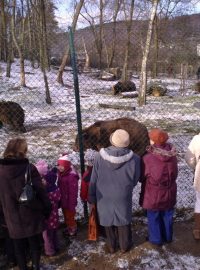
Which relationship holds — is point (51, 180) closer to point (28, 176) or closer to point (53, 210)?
point (53, 210)

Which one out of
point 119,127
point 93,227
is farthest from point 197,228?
point 119,127

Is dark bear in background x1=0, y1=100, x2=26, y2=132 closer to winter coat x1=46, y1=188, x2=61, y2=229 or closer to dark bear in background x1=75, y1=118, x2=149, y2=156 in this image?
dark bear in background x1=75, y1=118, x2=149, y2=156

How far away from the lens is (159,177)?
4000 mm

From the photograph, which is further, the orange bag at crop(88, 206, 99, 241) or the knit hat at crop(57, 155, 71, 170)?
the orange bag at crop(88, 206, 99, 241)

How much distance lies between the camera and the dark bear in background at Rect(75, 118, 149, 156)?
23.7ft

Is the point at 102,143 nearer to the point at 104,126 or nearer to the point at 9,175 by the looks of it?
the point at 104,126

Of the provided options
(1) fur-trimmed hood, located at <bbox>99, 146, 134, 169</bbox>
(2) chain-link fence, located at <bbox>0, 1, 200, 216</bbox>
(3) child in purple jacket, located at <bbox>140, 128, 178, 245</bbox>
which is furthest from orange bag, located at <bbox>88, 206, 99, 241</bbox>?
(2) chain-link fence, located at <bbox>0, 1, 200, 216</bbox>

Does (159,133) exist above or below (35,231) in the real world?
above

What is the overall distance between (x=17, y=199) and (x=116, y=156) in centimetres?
110

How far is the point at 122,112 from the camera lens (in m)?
13.7

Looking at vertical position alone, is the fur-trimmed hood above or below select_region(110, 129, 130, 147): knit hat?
below

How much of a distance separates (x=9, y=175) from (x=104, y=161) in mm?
1037

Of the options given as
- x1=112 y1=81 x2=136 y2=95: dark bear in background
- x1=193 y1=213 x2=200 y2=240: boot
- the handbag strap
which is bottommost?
x1=193 y1=213 x2=200 y2=240: boot

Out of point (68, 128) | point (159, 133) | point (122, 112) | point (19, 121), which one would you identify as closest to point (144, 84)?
point (122, 112)
